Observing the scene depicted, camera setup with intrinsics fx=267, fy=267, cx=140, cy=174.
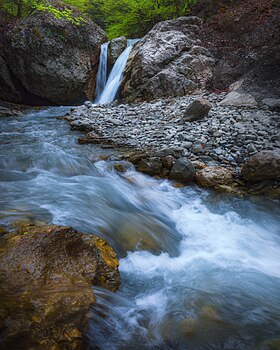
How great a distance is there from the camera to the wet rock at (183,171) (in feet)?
17.4

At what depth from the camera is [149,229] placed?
3904 millimetres

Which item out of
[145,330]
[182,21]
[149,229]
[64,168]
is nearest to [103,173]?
[64,168]

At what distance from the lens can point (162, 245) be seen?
3645 mm

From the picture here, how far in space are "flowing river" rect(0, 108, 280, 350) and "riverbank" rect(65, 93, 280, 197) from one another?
0.40 m

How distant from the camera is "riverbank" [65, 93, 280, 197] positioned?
5438 millimetres

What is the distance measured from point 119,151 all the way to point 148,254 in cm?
351

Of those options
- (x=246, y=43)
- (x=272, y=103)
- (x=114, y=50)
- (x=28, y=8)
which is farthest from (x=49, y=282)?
(x=28, y=8)

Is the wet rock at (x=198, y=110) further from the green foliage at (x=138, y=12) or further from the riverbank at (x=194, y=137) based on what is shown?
the green foliage at (x=138, y=12)

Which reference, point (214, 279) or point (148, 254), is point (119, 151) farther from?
point (214, 279)

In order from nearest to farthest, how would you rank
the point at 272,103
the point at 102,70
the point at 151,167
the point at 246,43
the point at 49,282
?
the point at 49,282 < the point at 151,167 < the point at 272,103 < the point at 246,43 < the point at 102,70

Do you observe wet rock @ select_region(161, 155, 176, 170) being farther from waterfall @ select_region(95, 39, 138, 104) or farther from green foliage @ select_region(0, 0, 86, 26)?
green foliage @ select_region(0, 0, 86, 26)

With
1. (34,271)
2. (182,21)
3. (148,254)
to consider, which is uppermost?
(182,21)

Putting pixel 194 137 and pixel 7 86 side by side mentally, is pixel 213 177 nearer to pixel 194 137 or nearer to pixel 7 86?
pixel 194 137

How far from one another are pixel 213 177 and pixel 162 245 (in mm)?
2082
